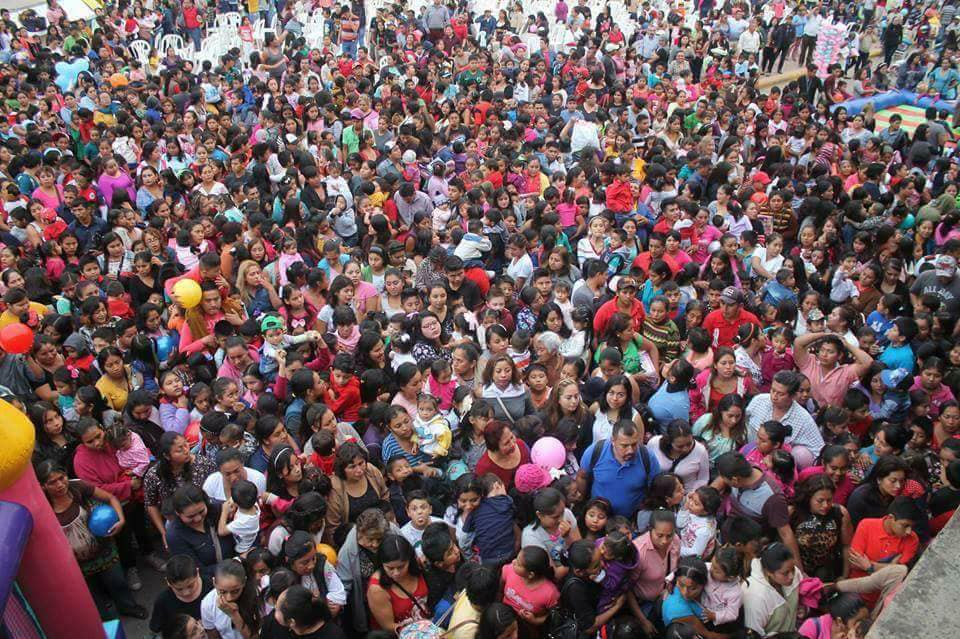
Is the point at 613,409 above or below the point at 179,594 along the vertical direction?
above

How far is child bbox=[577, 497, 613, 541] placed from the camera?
4.38 metres

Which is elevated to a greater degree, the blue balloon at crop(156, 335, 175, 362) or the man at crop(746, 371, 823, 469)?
the man at crop(746, 371, 823, 469)

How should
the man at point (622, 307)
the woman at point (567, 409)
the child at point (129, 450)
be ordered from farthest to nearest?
the man at point (622, 307), the woman at point (567, 409), the child at point (129, 450)

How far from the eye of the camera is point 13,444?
2039 mm

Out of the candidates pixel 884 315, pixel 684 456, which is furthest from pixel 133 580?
pixel 884 315

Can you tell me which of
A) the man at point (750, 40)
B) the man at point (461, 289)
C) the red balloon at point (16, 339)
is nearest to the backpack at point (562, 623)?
the man at point (461, 289)

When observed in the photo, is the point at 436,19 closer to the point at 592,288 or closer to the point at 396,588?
the point at 592,288

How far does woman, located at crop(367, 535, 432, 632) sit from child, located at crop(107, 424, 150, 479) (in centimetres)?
184

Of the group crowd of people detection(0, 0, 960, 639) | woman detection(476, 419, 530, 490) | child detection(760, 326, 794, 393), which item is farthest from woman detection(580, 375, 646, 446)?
child detection(760, 326, 794, 393)

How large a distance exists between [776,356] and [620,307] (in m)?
1.24

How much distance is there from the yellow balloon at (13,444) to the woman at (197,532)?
2.28 m

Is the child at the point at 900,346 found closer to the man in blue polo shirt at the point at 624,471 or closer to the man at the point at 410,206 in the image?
the man in blue polo shirt at the point at 624,471

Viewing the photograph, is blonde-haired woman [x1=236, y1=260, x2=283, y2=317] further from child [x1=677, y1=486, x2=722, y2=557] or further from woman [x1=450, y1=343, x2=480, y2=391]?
child [x1=677, y1=486, x2=722, y2=557]

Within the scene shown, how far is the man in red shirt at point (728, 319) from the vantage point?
632 cm
